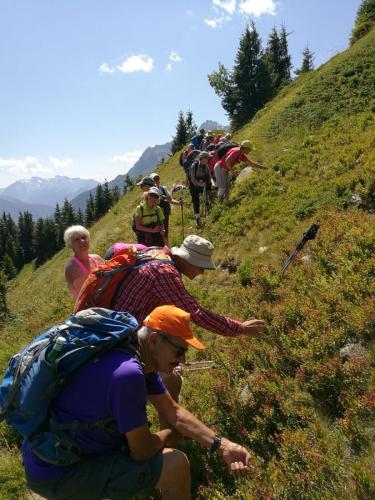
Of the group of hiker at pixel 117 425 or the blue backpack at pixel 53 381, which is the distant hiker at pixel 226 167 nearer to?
the group of hiker at pixel 117 425

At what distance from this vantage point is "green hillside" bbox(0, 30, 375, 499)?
3.38 meters

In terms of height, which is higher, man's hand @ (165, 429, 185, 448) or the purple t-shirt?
the purple t-shirt

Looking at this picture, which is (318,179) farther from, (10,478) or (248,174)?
(10,478)

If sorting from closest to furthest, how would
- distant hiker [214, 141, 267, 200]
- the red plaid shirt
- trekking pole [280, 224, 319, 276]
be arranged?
1. the red plaid shirt
2. trekking pole [280, 224, 319, 276]
3. distant hiker [214, 141, 267, 200]

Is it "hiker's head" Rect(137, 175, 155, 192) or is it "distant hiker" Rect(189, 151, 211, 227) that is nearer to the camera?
"hiker's head" Rect(137, 175, 155, 192)

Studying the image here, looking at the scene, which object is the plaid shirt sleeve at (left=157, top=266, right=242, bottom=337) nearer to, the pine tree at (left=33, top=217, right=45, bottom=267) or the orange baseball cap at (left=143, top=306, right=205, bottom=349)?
the orange baseball cap at (left=143, top=306, right=205, bottom=349)

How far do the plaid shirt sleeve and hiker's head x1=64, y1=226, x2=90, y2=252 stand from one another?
2448 mm

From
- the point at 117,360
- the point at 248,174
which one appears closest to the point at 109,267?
the point at 117,360

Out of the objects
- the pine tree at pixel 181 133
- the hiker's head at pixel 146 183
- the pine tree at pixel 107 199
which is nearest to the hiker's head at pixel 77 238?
the hiker's head at pixel 146 183

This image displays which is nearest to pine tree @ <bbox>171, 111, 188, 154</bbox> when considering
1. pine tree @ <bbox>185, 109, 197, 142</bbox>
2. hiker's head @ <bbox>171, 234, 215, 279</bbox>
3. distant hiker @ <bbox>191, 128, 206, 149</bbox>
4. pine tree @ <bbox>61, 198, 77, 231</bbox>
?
pine tree @ <bbox>185, 109, 197, 142</bbox>

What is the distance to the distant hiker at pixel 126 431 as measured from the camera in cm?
279

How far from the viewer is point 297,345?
15.9ft

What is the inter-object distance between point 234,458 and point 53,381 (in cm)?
171

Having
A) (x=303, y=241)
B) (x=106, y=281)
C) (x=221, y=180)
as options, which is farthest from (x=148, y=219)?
(x=106, y=281)
